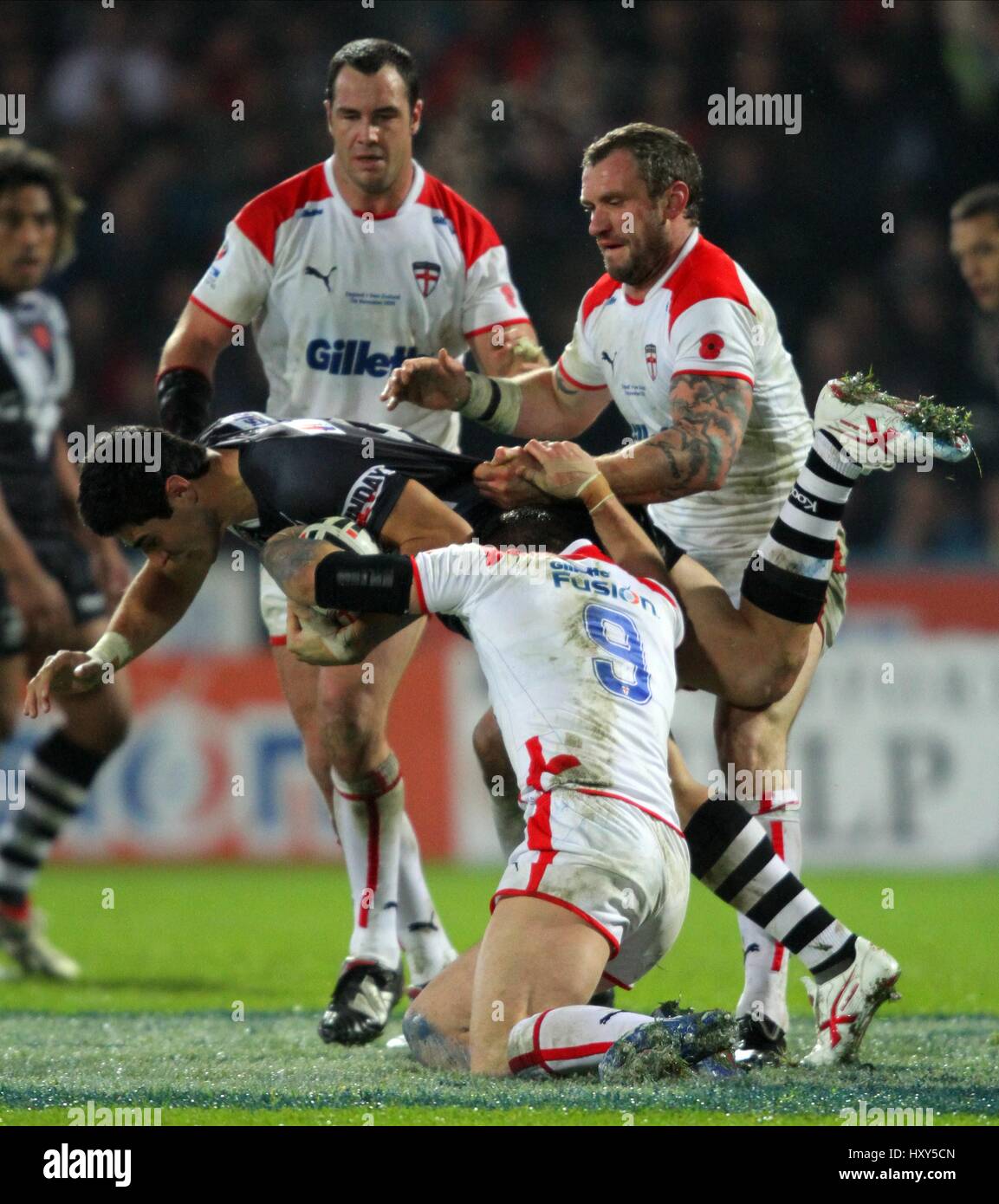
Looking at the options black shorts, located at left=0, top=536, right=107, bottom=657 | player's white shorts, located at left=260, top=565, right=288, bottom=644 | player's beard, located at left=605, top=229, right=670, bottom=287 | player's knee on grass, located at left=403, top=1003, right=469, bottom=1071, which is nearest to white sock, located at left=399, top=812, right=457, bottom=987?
player's white shorts, located at left=260, top=565, right=288, bottom=644

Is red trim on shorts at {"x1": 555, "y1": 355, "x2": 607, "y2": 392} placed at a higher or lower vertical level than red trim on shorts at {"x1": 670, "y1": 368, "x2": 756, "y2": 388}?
higher

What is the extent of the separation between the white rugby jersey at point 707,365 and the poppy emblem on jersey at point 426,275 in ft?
1.82

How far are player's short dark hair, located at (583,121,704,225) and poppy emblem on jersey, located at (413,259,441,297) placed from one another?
862mm

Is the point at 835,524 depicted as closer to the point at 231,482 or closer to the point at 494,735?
the point at 494,735

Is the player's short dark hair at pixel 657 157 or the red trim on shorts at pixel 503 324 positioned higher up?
the player's short dark hair at pixel 657 157

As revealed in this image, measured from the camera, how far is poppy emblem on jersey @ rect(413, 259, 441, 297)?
5.31m

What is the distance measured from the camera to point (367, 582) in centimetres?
388

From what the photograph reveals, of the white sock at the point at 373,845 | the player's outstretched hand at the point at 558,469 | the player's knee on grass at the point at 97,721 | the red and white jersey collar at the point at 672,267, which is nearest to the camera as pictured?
the player's outstretched hand at the point at 558,469

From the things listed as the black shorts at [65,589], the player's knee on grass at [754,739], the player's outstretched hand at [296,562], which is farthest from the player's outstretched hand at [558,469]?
the black shorts at [65,589]

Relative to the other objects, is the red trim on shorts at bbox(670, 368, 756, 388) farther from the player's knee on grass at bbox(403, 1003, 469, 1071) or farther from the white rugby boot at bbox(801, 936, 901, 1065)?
the player's knee on grass at bbox(403, 1003, 469, 1071)

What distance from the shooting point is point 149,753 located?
9484 millimetres

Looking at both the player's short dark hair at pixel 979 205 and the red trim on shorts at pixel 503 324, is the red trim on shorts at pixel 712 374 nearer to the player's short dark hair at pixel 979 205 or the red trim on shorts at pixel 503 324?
the red trim on shorts at pixel 503 324

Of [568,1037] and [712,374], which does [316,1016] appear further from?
[712,374]

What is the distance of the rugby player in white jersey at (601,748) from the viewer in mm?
3586
